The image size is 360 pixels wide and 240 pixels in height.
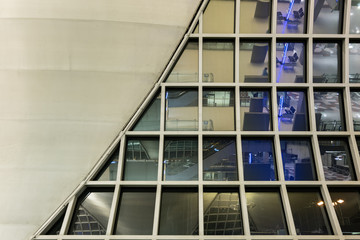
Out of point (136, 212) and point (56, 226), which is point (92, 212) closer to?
point (56, 226)

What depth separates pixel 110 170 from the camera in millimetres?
7883

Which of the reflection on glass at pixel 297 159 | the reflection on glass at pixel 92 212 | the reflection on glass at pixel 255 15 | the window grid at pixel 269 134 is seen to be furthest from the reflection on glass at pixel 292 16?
the reflection on glass at pixel 92 212

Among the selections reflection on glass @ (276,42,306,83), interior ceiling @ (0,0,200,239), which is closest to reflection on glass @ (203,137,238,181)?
interior ceiling @ (0,0,200,239)

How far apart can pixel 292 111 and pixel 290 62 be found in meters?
1.87

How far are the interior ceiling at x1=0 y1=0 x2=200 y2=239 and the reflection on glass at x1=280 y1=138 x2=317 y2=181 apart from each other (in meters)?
5.28

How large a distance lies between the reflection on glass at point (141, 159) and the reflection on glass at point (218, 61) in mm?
3117

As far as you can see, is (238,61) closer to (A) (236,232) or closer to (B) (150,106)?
(B) (150,106)

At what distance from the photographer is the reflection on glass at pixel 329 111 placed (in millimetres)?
8570

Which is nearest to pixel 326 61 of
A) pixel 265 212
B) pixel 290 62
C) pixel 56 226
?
pixel 290 62

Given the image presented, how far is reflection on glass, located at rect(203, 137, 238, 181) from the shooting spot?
8.02m

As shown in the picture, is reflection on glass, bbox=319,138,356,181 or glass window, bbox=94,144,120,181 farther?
reflection on glass, bbox=319,138,356,181

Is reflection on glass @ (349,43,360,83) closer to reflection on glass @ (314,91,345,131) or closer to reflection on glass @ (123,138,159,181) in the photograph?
reflection on glass @ (314,91,345,131)

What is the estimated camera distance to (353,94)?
29.0ft

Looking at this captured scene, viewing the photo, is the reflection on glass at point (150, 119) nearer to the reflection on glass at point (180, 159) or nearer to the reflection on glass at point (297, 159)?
the reflection on glass at point (180, 159)
